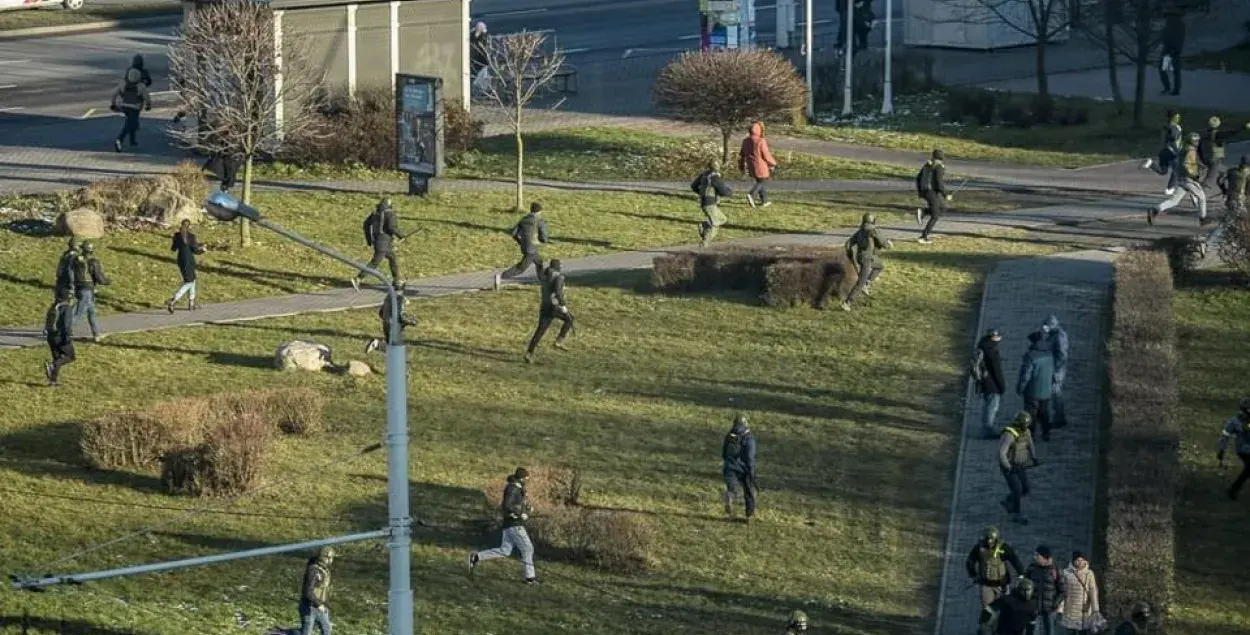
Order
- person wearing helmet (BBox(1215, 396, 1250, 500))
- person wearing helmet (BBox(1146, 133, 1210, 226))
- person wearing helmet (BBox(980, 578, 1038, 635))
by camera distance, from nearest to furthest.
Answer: person wearing helmet (BBox(980, 578, 1038, 635)) < person wearing helmet (BBox(1215, 396, 1250, 500)) < person wearing helmet (BBox(1146, 133, 1210, 226))

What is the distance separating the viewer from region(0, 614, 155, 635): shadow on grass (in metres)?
20.6

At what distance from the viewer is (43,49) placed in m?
54.7

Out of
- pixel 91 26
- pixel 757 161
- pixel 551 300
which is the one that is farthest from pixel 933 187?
pixel 91 26

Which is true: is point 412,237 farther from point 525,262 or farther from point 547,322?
point 547,322

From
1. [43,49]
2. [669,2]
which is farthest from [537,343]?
[669,2]

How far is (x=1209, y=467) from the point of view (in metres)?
26.8

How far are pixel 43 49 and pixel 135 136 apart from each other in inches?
499

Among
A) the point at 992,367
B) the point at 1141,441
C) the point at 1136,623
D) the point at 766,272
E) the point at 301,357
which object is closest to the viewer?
the point at 1136,623

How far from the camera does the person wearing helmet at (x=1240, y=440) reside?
25.3m

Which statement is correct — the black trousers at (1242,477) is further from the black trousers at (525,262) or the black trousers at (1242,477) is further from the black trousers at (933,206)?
the black trousers at (933,206)

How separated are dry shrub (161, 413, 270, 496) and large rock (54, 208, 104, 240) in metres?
10.7

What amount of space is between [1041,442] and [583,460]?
18.0 ft

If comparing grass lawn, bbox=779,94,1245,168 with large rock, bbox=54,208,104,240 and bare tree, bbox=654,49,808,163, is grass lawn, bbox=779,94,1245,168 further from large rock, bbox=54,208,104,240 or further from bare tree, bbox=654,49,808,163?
large rock, bbox=54,208,104,240

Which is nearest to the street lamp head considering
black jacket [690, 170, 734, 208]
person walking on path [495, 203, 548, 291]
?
person walking on path [495, 203, 548, 291]
